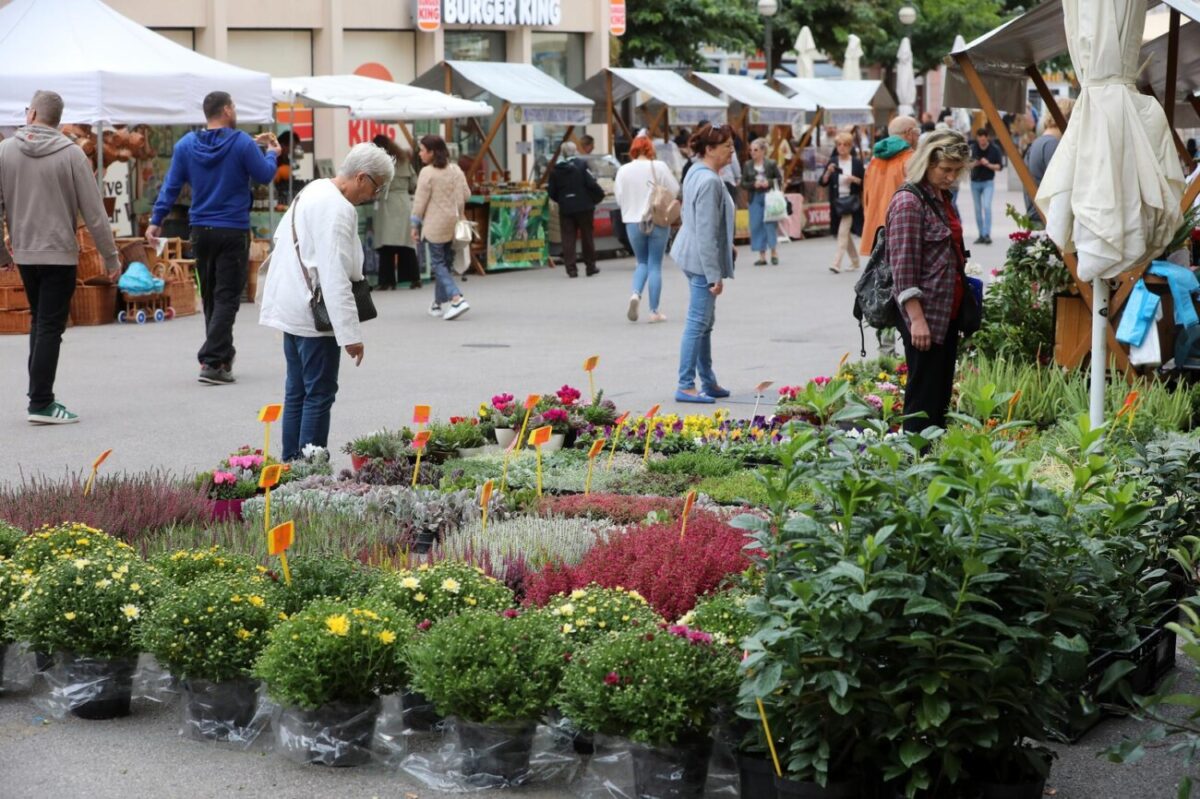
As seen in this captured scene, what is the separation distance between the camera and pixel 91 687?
17.6 ft

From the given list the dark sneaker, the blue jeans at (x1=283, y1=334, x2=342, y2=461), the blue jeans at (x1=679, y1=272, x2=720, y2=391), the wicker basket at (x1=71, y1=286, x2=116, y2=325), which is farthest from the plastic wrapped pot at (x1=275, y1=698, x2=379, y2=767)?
the wicker basket at (x1=71, y1=286, x2=116, y2=325)

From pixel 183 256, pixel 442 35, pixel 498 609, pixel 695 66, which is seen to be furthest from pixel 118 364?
pixel 695 66

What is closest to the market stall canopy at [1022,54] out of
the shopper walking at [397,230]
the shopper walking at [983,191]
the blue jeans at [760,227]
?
the shopper walking at [397,230]

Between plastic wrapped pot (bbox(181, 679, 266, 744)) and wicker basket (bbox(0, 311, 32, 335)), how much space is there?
11.7 meters

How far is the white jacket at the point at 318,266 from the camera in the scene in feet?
27.1

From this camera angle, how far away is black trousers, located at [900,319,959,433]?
8094 mm

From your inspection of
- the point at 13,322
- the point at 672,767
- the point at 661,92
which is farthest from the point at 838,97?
the point at 672,767

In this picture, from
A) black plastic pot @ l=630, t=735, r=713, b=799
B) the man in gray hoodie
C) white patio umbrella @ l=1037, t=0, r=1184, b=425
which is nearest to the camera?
black plastic pot @ l=630, t=735, r=713, b=799

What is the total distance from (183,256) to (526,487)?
1119cm

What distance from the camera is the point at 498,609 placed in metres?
5.35

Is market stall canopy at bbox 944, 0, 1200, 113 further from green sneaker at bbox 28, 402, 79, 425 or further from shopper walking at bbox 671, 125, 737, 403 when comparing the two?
green sneaker at bbox 28, 402, 79, 425

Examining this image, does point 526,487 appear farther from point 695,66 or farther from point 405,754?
point 695,66

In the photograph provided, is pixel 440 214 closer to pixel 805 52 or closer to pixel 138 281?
pixel 138 281

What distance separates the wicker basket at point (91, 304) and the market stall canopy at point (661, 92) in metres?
11.8
